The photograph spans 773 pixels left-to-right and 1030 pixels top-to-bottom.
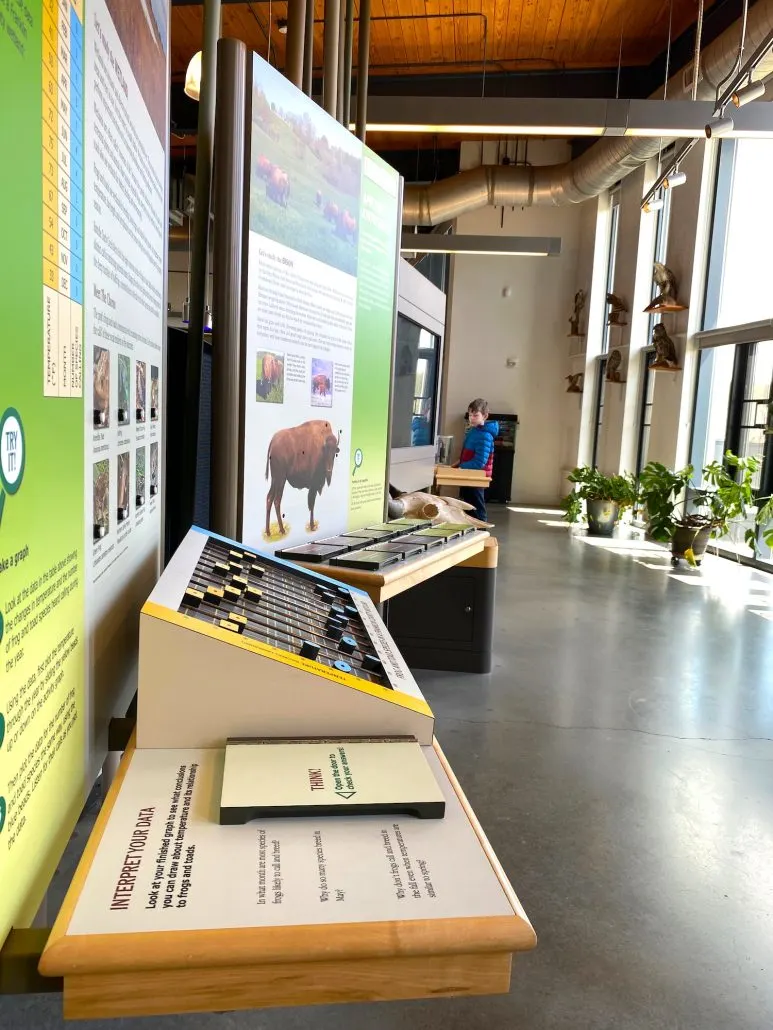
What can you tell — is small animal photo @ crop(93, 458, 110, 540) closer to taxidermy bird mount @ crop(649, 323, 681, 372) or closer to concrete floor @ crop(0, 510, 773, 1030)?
concrete floor @ crop(0, 510, 773, 1030)

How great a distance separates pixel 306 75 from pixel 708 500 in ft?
20.5

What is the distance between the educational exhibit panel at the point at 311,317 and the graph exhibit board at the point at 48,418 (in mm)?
892

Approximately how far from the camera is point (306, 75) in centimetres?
248

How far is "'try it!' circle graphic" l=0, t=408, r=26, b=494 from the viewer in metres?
0.69

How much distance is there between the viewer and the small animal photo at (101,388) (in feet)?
3.49

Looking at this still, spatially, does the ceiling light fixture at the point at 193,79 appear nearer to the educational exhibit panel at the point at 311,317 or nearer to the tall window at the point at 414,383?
the tall window at the point at 414,383

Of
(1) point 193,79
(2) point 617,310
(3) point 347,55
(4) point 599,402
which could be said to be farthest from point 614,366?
(3) point 347,55

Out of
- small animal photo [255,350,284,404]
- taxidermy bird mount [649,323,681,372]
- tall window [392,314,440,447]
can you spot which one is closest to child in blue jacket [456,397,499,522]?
taxidermy bird mount [649,323,681,372]

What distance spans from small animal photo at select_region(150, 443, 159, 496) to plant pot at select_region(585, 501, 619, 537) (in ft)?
27.4

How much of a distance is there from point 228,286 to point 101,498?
0.96m

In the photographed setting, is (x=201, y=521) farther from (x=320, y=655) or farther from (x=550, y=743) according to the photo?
(x=550, y=743)

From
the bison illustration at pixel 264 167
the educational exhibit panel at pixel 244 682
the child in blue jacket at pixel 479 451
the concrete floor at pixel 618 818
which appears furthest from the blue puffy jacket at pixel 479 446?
the educational exhibit panel at pixel 244 682

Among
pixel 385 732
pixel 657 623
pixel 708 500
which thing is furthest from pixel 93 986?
pixel 708 500

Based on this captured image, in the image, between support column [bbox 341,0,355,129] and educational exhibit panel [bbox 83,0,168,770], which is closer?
educational exhibit panel [bbox 83,0,168,770]
